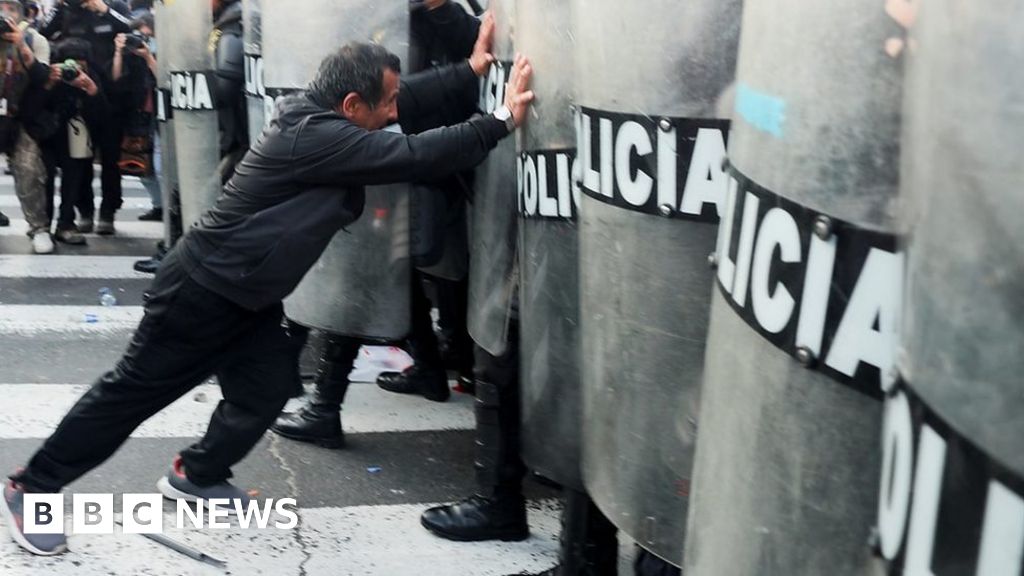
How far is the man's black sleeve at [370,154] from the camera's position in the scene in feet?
11.2

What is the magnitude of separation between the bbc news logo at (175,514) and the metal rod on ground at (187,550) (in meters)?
0.06

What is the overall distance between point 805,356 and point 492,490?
102 inches

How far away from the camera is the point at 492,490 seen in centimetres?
378

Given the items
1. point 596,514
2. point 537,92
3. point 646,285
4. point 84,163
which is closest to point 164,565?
point 596,514

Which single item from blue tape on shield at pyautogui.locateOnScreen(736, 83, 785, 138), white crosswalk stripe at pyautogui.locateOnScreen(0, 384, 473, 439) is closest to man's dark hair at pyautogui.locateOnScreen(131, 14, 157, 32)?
white crosswalk stripe at pyautogui.locateOnScreen(0, 384, 473, 439)

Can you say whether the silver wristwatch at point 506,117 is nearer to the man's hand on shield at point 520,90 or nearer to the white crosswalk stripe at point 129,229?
the man's hand on shield at point 520,90

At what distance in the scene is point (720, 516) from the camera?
146 cm

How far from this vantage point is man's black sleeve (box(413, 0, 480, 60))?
14.2 ft

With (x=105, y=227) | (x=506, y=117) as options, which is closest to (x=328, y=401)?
(x=506, y=117)

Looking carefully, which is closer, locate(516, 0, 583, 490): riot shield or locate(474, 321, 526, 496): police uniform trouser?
locate(516, 0, 583, 490): riot shield

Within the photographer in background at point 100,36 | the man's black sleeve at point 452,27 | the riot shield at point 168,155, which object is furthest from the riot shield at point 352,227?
the photographer in background at point 100,36

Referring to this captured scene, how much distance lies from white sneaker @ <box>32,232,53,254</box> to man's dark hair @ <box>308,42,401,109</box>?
6.12 meters

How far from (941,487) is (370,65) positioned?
8.89ft

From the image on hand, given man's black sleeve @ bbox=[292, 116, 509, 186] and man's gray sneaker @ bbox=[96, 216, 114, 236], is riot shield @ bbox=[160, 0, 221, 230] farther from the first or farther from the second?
man's gray sneaker @ bbox=[96, 216, 114, 236]
